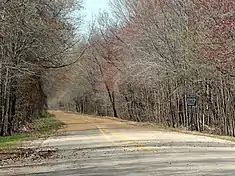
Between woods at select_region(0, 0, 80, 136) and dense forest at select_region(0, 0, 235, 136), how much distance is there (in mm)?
37

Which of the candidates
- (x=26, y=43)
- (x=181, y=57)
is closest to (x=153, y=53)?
(x=181, y=57)

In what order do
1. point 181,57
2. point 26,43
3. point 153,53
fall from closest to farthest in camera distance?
point 26,43
point 181,57
point 153,53

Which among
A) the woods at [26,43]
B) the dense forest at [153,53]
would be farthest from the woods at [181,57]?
the woods at [26,43]

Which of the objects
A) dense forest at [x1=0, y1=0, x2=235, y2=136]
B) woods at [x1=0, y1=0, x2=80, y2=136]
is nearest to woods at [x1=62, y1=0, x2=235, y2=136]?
dense forest at [x1=0, y1=0, x2=235, y2=136]

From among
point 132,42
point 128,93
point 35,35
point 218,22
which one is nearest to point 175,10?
point 132,42

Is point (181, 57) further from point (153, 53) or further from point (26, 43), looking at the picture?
point (26, 43)

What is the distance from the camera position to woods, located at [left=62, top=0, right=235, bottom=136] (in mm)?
27922

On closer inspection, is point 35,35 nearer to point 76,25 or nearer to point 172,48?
point 76,25

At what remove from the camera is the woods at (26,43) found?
798 inches

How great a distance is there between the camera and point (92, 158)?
18.8 metres

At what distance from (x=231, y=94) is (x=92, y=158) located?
61.7ft

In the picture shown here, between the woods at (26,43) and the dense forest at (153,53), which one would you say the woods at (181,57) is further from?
the woods at (26,43)

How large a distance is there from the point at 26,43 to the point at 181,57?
39.7 feet

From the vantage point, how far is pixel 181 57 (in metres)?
36.6
